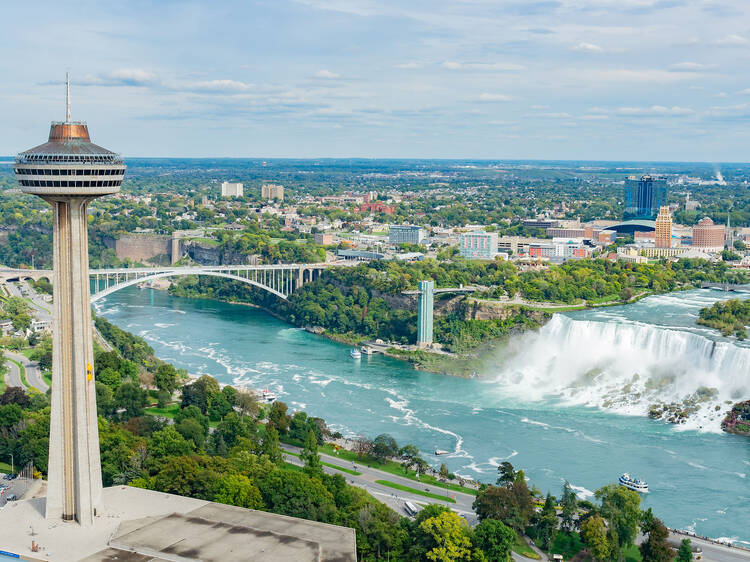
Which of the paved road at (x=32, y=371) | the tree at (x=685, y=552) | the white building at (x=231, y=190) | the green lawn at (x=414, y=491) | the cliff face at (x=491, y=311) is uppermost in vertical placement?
the white building at (x=231, y=190)

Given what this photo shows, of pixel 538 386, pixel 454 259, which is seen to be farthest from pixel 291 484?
pixel 454 259

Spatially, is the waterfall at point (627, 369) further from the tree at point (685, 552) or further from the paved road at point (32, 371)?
the paved road at point (32, 371)

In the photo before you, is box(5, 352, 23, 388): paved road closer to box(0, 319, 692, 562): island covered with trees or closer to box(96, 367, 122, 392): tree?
box(96, 367, 122, 392): tree

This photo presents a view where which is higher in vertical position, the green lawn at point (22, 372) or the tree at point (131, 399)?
the tree at point (131, 399)

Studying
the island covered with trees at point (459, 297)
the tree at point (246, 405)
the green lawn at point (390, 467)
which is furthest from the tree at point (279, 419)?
the island covered with trees at point (459, 297)

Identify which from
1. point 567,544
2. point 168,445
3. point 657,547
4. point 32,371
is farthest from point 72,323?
point 32,371

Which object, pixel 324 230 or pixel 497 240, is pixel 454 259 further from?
pixel 324 230

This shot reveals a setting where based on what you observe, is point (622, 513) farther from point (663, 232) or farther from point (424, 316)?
point (663, 232)
